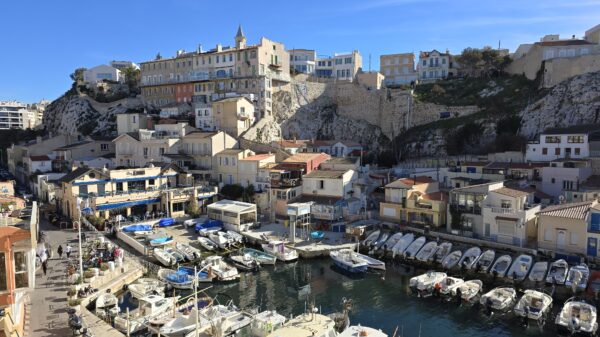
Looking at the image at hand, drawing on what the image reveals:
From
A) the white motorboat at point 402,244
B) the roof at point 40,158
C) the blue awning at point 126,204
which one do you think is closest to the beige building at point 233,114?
the blue awning at point 126,204

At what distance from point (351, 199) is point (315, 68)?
1934 inches

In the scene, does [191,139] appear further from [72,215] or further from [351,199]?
[351,199]

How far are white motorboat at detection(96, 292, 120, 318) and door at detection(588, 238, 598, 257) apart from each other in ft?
97.3

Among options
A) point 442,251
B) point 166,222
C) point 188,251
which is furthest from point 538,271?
point 166,222

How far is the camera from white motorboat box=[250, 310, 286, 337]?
68.1 feet

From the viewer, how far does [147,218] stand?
40969mm

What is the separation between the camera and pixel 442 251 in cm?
3219

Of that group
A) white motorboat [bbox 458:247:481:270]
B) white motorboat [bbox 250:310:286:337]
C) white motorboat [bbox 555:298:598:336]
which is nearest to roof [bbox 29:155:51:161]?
white motorboat [bbox 250:310:286:337]

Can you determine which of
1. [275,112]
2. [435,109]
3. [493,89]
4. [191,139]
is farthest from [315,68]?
[191,139]

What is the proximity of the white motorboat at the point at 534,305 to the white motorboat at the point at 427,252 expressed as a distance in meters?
8.08

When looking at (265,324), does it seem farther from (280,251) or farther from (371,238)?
(371,238)

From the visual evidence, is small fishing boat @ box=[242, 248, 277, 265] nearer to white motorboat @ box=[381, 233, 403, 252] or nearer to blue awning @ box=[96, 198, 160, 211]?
white motorboat @ box=[381, 233, 403, 252]

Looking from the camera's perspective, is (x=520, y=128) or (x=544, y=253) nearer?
(x=544, y=253)

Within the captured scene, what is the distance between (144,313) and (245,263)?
979 centimetres
